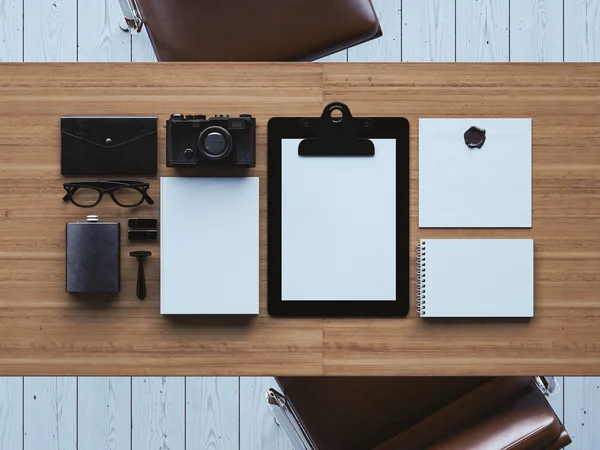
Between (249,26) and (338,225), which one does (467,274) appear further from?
(249,26)

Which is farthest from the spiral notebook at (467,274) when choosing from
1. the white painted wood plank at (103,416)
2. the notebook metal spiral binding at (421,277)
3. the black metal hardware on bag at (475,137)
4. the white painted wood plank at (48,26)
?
the white painted wood plank at (48,26)

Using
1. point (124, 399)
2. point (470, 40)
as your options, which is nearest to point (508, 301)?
point (470, 40)

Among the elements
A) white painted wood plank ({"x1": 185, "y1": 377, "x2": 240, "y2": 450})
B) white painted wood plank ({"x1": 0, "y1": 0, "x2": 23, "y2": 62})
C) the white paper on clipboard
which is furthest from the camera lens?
white painted wood plank ({"x1": 0, "y1": 0, "x2": 23, "y2": 62})

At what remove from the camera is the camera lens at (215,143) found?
1.02 meters

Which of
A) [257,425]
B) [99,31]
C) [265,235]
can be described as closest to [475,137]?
[265,235]

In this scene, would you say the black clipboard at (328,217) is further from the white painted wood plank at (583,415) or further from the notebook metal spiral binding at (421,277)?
the white painted wood plank at (583,415)

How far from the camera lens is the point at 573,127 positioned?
107 centimetres

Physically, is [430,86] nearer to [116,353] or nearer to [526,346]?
→ [526,346]

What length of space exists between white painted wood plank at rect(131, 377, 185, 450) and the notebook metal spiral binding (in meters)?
0.83

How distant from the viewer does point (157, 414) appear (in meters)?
1.62

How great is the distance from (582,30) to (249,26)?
1.00m

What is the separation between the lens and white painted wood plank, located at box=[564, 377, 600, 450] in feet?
5.35

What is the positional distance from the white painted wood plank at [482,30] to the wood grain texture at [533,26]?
0.08 feet

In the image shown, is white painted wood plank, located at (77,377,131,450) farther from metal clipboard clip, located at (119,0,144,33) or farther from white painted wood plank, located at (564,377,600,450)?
white painted wood plank, located at (564,377,600,450)
